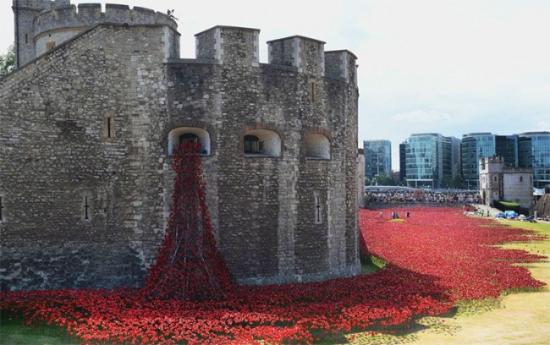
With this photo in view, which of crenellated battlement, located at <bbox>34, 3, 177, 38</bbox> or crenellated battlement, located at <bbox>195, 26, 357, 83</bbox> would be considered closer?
crenellated battlement, located at <bbox>195, 26, 357, 83</bbox>

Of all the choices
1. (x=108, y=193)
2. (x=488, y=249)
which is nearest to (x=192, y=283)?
(x=108, y=193)

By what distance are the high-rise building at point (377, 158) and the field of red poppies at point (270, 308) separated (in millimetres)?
166275

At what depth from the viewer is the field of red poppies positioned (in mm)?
12492

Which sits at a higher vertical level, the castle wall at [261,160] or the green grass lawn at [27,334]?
the castle wall at [261,160]

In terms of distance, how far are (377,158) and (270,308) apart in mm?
177366

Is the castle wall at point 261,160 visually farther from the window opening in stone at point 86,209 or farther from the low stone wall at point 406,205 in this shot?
the low stone wall at point 406,205

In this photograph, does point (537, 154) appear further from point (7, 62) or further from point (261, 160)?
point (261, 160)

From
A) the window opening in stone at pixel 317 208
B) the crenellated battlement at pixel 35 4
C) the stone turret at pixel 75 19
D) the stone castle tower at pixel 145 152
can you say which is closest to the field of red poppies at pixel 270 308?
the stone castle tower at pixel 145 152

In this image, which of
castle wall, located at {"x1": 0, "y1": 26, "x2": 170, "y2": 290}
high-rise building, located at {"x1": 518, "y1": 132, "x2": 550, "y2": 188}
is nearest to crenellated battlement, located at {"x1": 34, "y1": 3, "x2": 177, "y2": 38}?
castle wall, located at {"x1": 0, "y1": 26, "x2": 170, "y2": 290}

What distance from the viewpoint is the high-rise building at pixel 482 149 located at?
15062 cm

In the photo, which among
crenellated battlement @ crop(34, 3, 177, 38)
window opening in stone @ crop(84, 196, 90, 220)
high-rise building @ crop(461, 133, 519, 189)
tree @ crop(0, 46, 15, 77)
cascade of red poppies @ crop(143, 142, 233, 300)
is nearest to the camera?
cascade of red poppies @ crop(143, 142, 233, 300)

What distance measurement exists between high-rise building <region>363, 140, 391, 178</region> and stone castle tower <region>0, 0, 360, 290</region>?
169593 millimetres

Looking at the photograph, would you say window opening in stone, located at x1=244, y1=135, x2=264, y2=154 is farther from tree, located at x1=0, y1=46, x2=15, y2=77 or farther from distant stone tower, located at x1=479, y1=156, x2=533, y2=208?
distant stone tower, located at x1=479, y1=156, x2=533, y2=208

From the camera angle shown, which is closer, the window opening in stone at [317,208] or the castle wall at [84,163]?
the castle wall at [84,163]
